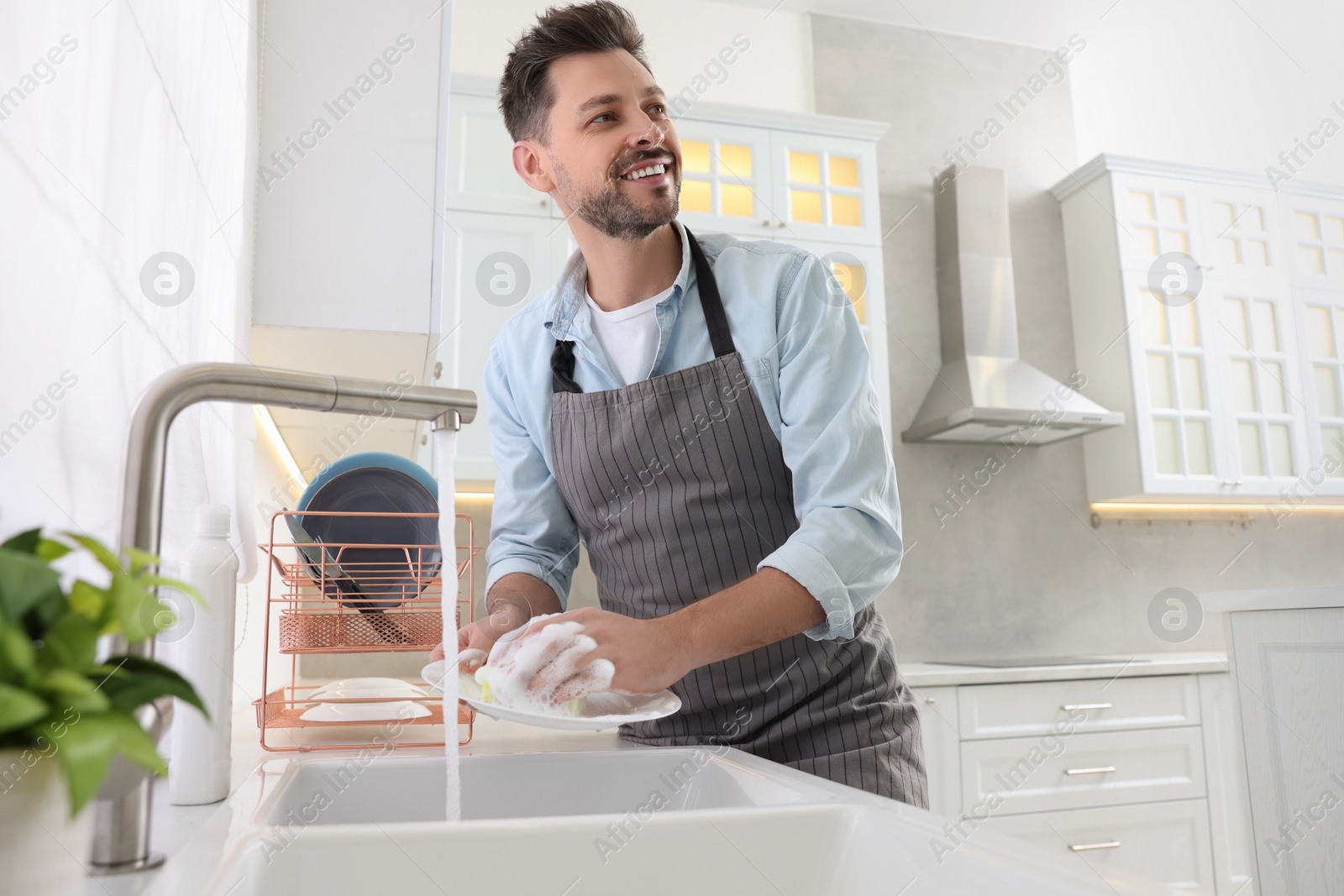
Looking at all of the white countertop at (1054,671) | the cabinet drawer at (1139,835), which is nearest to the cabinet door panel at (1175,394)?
the white countertop at (1054,671)

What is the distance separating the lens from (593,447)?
43.7 inches

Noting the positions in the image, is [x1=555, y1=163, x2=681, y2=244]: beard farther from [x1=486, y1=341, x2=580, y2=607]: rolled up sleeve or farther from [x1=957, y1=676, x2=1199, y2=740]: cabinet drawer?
[x1=957, y1=676, x2=1199, y2=740]: cabinet drawer

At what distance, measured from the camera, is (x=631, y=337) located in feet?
3.98

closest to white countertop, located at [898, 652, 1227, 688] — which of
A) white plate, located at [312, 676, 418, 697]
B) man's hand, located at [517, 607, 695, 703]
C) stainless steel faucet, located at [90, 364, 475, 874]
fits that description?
white plate, located at [312, 676, 418, 697]

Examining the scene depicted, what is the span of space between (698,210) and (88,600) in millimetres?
2630

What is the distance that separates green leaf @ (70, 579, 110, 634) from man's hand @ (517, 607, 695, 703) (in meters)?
0.52

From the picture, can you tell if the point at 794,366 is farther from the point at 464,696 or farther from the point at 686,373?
the point at 464,696

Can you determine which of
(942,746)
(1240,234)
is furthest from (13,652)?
(1240,234)

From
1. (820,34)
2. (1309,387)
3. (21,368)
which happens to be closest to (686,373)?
(21,368)

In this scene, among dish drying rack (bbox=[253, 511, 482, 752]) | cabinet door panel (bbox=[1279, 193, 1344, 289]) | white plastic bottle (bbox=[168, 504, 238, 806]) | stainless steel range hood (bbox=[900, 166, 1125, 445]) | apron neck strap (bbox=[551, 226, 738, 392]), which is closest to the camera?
white plastic bottle (bbox=[168, 504, 238, 806])

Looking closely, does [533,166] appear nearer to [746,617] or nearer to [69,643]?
[746,617]

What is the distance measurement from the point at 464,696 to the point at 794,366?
51cm

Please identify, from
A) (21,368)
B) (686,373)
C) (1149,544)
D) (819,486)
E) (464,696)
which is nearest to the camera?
(21,368)

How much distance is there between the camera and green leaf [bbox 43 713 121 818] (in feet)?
0.68
